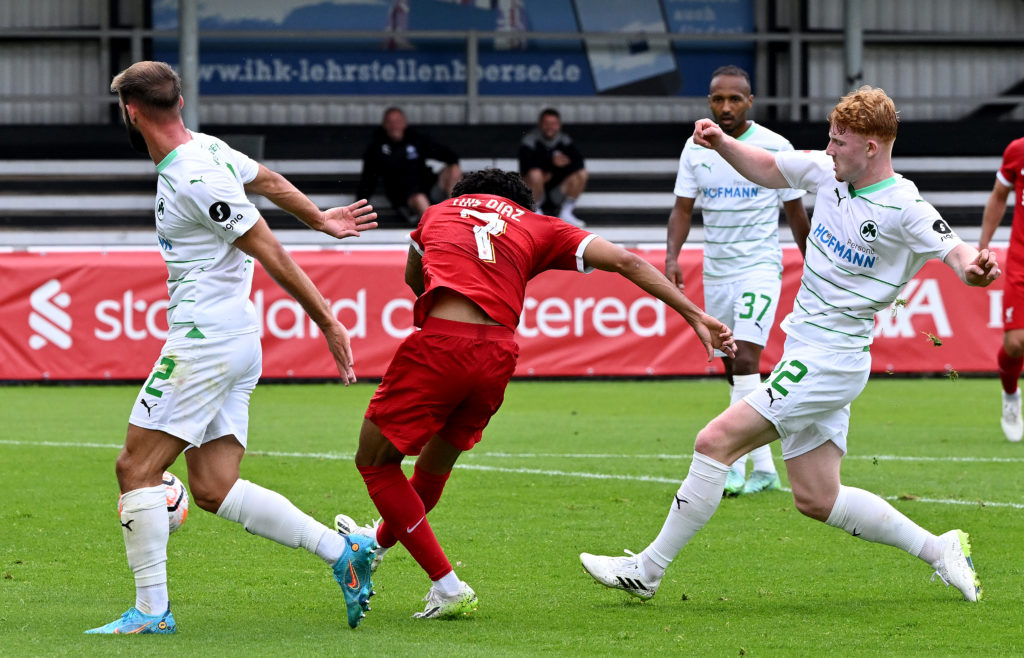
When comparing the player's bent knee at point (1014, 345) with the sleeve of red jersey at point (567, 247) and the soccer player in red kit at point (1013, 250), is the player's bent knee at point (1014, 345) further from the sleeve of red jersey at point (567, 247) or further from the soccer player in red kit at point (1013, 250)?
the sleeve of red jersey at point (567, 247)

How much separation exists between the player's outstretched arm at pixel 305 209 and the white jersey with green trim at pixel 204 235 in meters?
0.17


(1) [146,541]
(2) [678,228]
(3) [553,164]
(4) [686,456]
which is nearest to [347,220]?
(1) [146,541]

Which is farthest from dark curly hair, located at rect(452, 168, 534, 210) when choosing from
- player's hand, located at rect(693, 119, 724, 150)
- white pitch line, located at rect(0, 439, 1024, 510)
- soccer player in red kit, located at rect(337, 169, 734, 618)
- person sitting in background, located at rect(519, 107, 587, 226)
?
person sitting in background, located at rect(519, 107, 587, 226)

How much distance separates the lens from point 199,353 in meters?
5.04

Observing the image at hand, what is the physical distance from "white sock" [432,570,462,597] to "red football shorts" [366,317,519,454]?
48 cm

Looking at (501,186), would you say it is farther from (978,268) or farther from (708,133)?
(978,268)

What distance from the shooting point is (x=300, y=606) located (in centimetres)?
550

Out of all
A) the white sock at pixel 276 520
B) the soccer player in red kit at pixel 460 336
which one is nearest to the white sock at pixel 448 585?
the soccer player in red kit at pixel 460 336

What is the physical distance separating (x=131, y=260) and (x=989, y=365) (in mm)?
8984

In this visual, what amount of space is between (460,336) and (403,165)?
1386 cm

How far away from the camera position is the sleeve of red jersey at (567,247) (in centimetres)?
530

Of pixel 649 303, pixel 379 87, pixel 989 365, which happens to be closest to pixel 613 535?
pixel 649 303

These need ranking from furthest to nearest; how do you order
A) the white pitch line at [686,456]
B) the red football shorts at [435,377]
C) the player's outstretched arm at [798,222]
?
the white pitch line at [686,456] < the player's outstretched arm at [798,222] < the red football shorts at [435,377]

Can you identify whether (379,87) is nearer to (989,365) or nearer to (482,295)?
(989,365)
